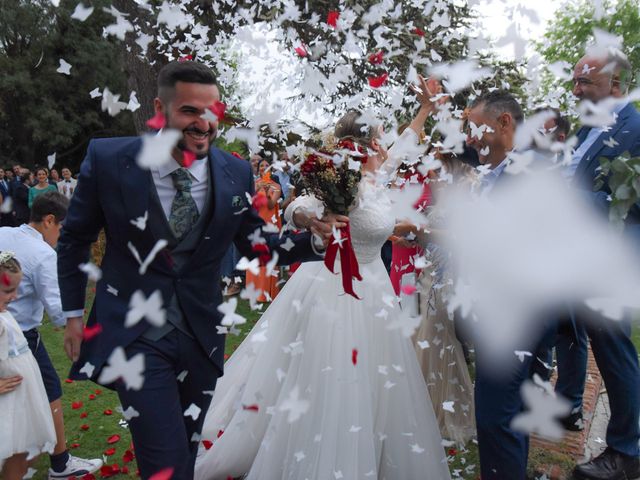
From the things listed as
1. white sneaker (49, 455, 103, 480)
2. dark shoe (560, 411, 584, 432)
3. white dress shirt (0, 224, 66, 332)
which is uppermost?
white dress shirt (0, 224, 66, 332)

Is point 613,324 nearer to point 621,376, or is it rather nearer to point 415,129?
point 621,376

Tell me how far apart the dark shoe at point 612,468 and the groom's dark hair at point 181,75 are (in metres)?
3.44

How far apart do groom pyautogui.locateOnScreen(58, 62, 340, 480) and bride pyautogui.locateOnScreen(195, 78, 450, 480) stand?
767 millimetres

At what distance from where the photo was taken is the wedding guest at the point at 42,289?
3783 mm

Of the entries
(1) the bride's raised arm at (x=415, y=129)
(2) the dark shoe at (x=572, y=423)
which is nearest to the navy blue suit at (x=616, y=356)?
(2) the dark shoe at (x=572, y=423)

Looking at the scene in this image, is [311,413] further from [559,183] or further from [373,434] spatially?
[559,183]

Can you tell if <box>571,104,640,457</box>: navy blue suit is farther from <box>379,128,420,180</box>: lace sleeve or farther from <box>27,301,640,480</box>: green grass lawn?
<box>379,128,420,180</box>: lace sleeve

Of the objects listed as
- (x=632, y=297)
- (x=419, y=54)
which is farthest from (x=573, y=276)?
(x=419, y=54)

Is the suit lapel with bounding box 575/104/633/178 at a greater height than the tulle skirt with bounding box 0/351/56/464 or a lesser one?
greater

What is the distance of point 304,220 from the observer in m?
3.64

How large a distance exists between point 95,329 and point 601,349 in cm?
314

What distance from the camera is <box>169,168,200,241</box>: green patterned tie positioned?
2.78 metres

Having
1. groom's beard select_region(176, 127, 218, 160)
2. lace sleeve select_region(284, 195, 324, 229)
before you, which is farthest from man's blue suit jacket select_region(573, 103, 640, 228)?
groom's beard select_region(176, 127, 218, 160)

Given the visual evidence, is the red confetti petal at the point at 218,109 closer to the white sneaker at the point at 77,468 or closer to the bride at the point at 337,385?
the bride at the point at 337,385
